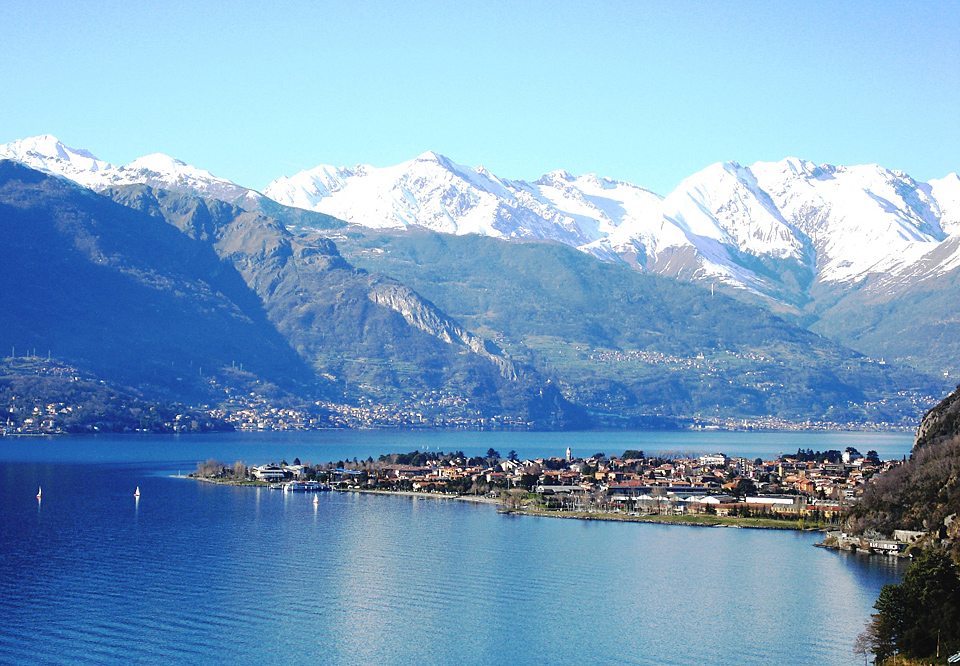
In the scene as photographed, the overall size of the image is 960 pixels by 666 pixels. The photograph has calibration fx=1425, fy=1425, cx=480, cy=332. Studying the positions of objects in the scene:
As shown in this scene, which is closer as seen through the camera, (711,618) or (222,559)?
(711,618)

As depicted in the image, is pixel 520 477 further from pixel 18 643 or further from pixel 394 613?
pixel 18 643

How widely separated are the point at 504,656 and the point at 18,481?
6514 cm

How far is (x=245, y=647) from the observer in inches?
1769

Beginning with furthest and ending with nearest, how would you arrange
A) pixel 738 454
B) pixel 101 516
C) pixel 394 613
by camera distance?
pixel 738 454 < pixel 101 516 < pixel 394 613

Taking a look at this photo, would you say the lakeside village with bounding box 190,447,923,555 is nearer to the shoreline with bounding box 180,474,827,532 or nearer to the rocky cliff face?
the shoreline with bounding box 180,474,827,532

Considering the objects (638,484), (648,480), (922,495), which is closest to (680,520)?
(638,484)

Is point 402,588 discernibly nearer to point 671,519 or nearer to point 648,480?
point 671,519

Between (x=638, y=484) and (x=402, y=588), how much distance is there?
155ft

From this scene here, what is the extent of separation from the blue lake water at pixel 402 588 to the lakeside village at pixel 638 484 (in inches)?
178

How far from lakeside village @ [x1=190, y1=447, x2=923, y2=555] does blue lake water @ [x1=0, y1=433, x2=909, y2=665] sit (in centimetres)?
452

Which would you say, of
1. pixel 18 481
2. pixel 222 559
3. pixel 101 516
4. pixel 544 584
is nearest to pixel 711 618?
pixel 544 584

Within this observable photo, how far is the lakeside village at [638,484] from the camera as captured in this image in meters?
85.1

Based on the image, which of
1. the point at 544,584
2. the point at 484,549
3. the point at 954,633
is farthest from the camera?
the point at 484,549

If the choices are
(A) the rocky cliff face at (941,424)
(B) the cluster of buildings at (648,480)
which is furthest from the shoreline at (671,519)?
(A) the rocky cliff face at (941,424)
